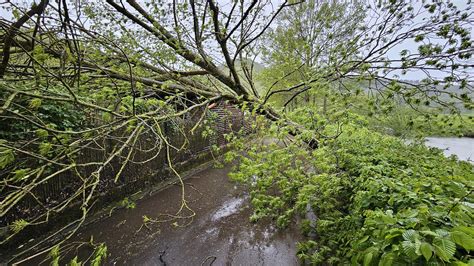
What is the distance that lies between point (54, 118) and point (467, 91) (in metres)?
6.45

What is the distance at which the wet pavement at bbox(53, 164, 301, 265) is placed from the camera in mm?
3377

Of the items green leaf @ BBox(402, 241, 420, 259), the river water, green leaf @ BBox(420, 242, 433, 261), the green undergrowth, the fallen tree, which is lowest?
the river water

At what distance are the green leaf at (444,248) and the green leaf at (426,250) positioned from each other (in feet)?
0.11

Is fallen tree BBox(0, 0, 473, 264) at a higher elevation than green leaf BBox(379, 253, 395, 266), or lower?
higher

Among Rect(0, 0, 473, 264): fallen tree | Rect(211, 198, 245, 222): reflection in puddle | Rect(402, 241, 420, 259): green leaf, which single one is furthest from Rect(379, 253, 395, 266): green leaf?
Rect(211, 198, 245, 222): reflection in puddle

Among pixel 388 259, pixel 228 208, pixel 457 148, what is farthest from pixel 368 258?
pixel 457 148

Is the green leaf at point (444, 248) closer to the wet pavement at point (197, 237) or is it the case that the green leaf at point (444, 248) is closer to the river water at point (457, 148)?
the wet pavement at point (197, 237)

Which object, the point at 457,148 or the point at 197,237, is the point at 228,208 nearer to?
the point at 197,237

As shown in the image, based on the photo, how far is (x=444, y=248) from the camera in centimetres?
106

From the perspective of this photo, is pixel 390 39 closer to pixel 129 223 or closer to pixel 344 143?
pixel 344 143

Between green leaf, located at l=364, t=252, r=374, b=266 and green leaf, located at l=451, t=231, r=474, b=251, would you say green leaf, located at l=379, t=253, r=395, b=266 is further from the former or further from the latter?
green leaf, located at l=451, t=231, r=474, b=251

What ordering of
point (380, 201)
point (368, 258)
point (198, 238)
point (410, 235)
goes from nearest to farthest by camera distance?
point (410, 235) → point (368, 258) → point (380, 201) → point (198, 238)

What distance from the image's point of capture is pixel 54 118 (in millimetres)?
4008

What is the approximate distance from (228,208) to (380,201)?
138 inches
